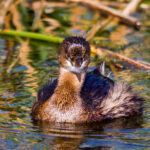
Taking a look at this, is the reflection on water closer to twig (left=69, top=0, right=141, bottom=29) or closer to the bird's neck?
the bird's neck

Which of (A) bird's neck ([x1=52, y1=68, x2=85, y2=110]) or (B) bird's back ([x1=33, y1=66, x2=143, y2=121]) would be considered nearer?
(A) bird's neck ([x1=52, y1=68, x2=85, y2=110])

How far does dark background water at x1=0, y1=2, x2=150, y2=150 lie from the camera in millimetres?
6172

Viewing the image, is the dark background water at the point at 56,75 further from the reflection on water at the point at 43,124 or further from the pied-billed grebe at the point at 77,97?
the pied-billed grebe at the point at 77,97

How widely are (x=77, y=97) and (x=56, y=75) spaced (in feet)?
7.10

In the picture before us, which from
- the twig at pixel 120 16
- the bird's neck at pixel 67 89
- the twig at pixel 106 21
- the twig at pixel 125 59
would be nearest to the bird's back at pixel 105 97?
the bird's neck at pixel 67 89

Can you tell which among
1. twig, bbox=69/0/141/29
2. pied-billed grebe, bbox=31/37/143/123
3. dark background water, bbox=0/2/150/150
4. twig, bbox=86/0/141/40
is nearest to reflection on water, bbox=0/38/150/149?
dark background water, bbox=0/2/150/150

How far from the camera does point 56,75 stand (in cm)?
921

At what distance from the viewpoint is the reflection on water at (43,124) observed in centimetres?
608

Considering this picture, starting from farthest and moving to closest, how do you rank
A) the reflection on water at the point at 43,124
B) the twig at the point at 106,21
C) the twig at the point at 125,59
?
the twig at the point at 106,21 → the twig at the point at 125,59 → the reflection on water at the point at 43,124

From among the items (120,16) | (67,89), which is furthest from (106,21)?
(67,89)

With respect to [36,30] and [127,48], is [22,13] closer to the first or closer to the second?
[36,30]

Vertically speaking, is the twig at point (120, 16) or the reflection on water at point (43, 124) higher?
the twig at point (120, 16)

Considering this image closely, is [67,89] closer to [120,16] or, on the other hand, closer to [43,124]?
[43,124]

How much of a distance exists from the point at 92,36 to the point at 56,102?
14.1 feet
